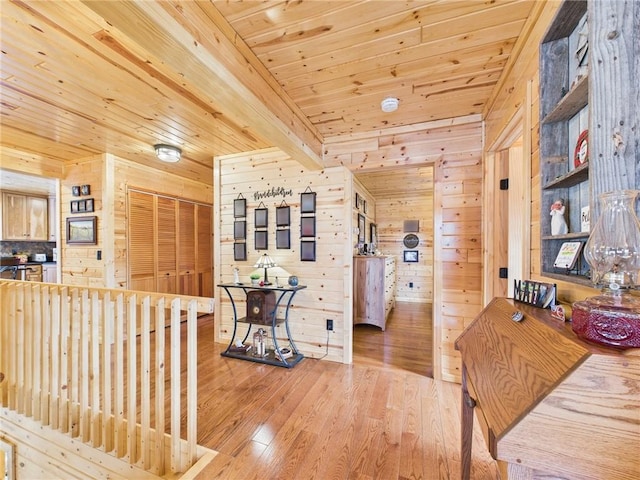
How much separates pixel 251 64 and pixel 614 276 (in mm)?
1978

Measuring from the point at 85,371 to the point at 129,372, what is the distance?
21.1 inches

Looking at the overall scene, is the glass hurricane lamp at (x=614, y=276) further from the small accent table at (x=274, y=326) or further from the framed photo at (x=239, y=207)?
the framed photo at (x=239, y=207)

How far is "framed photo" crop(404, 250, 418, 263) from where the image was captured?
603cm

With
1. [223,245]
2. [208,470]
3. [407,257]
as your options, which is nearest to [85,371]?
[208,470]

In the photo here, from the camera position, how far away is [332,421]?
191 centimetres

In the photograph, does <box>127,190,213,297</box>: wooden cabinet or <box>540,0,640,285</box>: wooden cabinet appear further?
<box>127,190,213,297</box>: wooden cabinet

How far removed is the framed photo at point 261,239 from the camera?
3244 millimetres

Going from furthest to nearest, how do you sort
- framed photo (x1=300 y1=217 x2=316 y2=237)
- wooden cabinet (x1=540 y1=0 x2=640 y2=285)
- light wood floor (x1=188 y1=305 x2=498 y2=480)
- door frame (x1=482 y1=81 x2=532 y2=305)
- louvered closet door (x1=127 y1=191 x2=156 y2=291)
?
louvered closet door (x1=127 y1=191 x2=156 y2=291), framed photo (x1=300 y1=217 x2=316 y2=237), door frame (x1=482 y1=81 x2=532 y2=305), light wood floor (x1=188 y1=305 x2=498 y2=480), wooden cabinet (x1=540 y1=0 x2=640 y2=285)

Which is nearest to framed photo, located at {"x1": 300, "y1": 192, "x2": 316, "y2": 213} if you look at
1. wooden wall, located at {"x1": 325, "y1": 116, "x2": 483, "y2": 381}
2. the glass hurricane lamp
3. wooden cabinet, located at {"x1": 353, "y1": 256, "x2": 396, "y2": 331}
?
wooden wall, located at {"x1": 325, "y1": 116, "x2": 483, "y2": 381}

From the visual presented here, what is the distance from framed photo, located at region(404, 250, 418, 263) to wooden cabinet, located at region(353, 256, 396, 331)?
2.19m

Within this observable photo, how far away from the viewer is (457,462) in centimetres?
155

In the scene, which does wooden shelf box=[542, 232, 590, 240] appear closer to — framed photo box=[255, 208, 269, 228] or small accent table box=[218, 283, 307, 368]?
small accent table box=[218, 283, 307, 368]

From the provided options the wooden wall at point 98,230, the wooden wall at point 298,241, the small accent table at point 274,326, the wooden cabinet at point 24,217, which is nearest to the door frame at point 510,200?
the wooden wall at point 298,241

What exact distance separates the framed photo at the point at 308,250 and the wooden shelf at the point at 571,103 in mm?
2237
